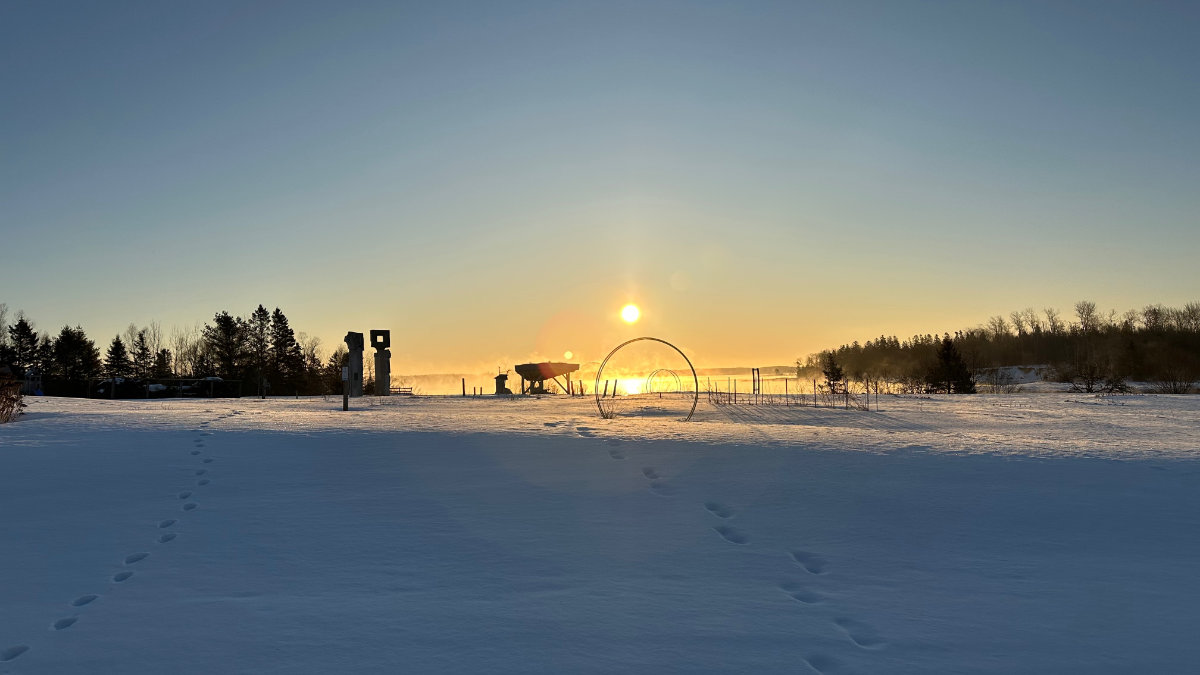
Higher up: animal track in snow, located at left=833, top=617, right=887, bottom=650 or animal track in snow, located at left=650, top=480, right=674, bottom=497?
animal track in snow, located at left=650, top=480, right=674, bottom=497

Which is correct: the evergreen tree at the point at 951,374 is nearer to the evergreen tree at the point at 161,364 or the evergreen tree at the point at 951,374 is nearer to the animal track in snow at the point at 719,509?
the animal track in snow at the point at 719,509

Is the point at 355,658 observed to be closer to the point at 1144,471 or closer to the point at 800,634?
the point at 800,634

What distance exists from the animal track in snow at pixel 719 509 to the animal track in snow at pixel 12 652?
17.5ft

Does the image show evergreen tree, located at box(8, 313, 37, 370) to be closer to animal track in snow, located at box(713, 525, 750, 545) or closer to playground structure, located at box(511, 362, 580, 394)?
playground structure, located at box(511, 362, 580, 394)

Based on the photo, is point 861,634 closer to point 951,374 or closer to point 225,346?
point 951,374

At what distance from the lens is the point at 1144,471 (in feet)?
29.8

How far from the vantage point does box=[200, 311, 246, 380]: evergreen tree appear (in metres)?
70.9

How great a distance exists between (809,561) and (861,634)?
1417mm

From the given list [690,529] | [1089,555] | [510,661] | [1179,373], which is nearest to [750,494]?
[690,529]

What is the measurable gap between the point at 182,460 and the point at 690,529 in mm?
6883

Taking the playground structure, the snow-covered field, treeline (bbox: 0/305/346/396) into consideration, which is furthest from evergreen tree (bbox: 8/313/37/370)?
the snow-covered field

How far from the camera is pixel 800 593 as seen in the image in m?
5.12

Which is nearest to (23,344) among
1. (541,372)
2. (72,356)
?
(72,356)

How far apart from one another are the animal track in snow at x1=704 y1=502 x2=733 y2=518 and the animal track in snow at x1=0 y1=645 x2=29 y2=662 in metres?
5.32
